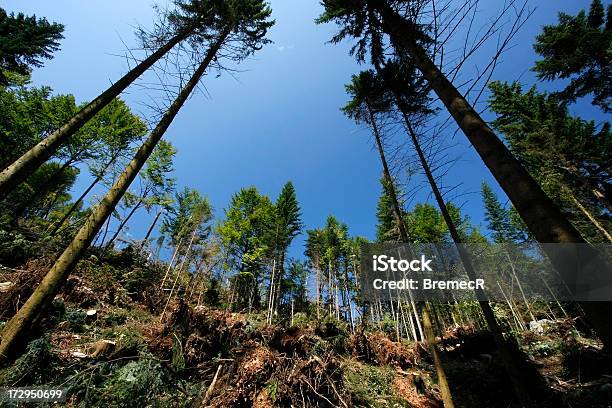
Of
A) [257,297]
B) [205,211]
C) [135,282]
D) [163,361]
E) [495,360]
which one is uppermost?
[205,211]

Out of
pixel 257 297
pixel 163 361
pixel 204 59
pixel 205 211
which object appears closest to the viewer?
pixel 163 361

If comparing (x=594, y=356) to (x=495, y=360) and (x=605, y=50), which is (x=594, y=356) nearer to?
(x=495, y=360)

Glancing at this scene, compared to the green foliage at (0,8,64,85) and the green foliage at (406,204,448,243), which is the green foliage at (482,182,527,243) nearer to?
the green foliage at (406,204,448,243)

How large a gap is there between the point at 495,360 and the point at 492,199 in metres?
26.3

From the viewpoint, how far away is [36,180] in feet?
74.8

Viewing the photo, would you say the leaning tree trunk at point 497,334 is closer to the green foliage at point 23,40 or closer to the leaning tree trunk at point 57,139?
the leaning tree trunk at point 57,139

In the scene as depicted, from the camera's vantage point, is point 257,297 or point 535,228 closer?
point 535,228

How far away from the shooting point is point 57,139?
491cm

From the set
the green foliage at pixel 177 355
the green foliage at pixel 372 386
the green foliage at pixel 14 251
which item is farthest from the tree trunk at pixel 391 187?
the green foliage at pixel 14 251

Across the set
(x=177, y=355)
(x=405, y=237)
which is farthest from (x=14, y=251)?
(x=405, y=237)

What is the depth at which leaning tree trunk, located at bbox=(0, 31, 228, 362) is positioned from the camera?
3799 millimetres

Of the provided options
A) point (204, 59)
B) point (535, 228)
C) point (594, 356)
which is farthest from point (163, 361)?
point (594, 356)

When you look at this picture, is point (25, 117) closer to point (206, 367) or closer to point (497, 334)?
point (206, 367)

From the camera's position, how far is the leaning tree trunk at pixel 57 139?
170 inches
